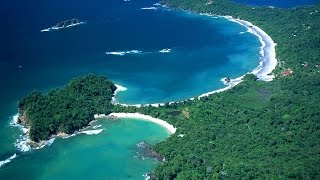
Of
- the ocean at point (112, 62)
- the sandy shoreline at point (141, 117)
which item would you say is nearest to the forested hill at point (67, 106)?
the sandy shoreline at point (141, 117)

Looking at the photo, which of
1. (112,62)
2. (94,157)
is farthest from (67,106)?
(112,62)

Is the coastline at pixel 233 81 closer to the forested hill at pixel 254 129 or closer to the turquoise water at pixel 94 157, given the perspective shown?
the turquoise water at pixel 94 157

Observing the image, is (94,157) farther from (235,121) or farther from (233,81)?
(233,81)

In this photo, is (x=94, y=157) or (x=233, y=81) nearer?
(x=94, y=157)

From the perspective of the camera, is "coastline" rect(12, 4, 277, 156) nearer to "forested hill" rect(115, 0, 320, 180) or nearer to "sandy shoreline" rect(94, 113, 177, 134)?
"sandy shoreline" rect(94, 113, 177, 134)

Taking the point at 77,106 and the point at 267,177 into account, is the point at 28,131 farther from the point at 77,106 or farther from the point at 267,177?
the point at 267,177

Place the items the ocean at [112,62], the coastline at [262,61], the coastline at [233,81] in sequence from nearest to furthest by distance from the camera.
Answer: the ocean at [112,62] → the coastline at [233,81] → the coastline at [262,61]

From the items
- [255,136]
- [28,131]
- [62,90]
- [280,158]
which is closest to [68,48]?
[62,90]
